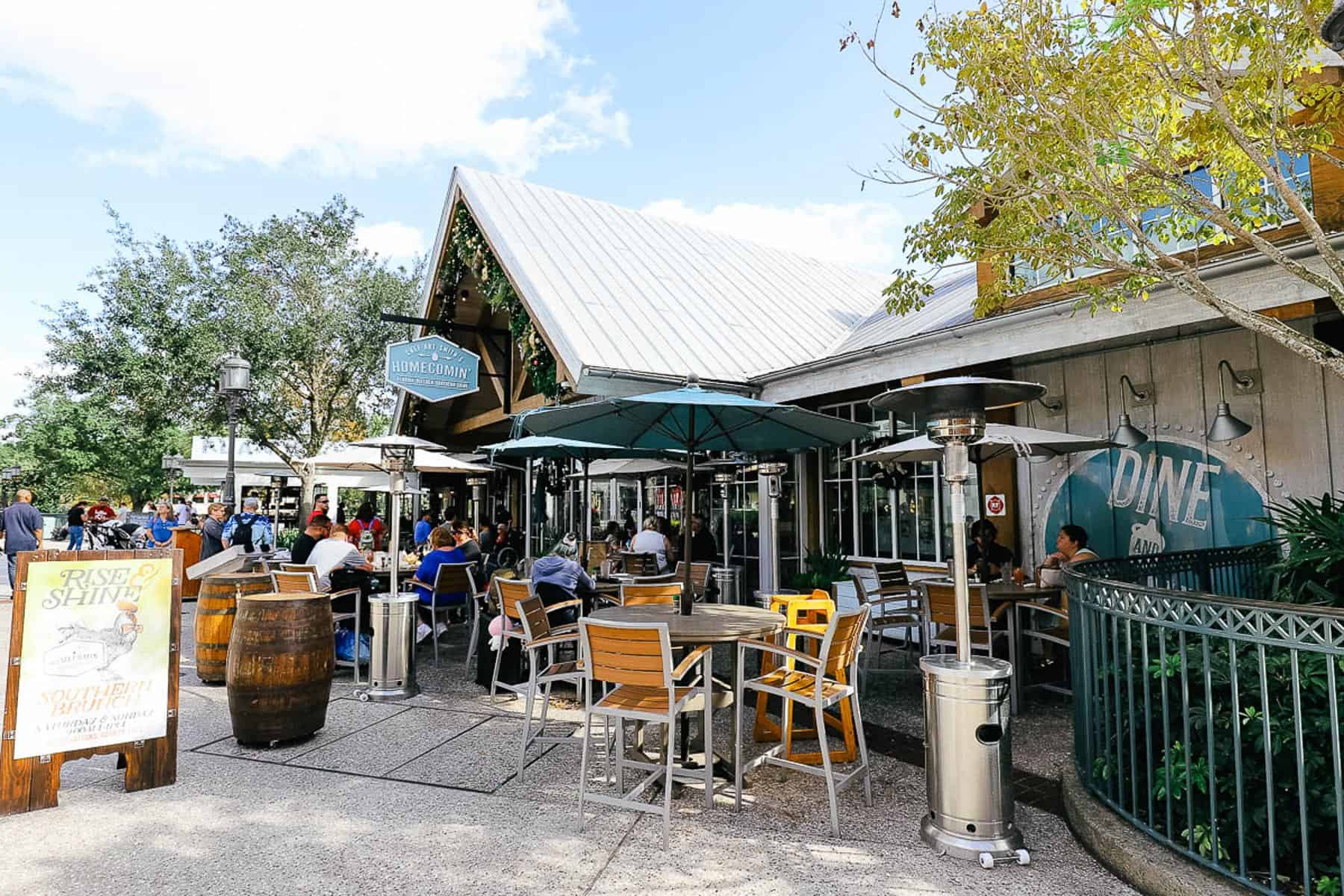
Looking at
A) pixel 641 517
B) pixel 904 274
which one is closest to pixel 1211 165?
pixel 904 274

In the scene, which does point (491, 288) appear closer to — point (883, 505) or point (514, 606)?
point (514, 606)

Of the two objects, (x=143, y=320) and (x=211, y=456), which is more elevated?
(x=143, y=320)

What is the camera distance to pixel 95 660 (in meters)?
3.94

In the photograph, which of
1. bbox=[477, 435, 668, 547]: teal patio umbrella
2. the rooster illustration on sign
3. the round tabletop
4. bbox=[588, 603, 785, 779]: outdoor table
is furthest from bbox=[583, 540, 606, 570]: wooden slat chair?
the rooster illustration on sign

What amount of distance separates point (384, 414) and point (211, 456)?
6113 mm

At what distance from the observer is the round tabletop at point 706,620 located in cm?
389

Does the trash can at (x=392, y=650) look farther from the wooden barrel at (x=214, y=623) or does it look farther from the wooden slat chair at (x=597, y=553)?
the wooden slat chair at (x=597, y=553)

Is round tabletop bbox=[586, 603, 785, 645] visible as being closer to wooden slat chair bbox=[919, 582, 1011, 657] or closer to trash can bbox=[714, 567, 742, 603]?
wooden slat chair bbox=[919, 582, 1011, 657]

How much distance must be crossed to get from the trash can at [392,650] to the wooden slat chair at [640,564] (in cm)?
328

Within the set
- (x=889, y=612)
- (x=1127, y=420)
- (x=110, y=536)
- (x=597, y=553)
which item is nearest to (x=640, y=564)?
(x=889, y=612)

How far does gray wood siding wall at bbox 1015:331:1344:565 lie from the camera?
608cm

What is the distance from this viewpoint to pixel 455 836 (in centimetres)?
342

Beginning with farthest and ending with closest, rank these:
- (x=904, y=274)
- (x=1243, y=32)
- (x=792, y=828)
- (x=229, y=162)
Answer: (x=229, y=162) < (x=904, y=274) < (x=1243, y=32) < (x=792, y=828)

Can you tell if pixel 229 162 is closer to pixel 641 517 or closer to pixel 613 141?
pixel 613 141
